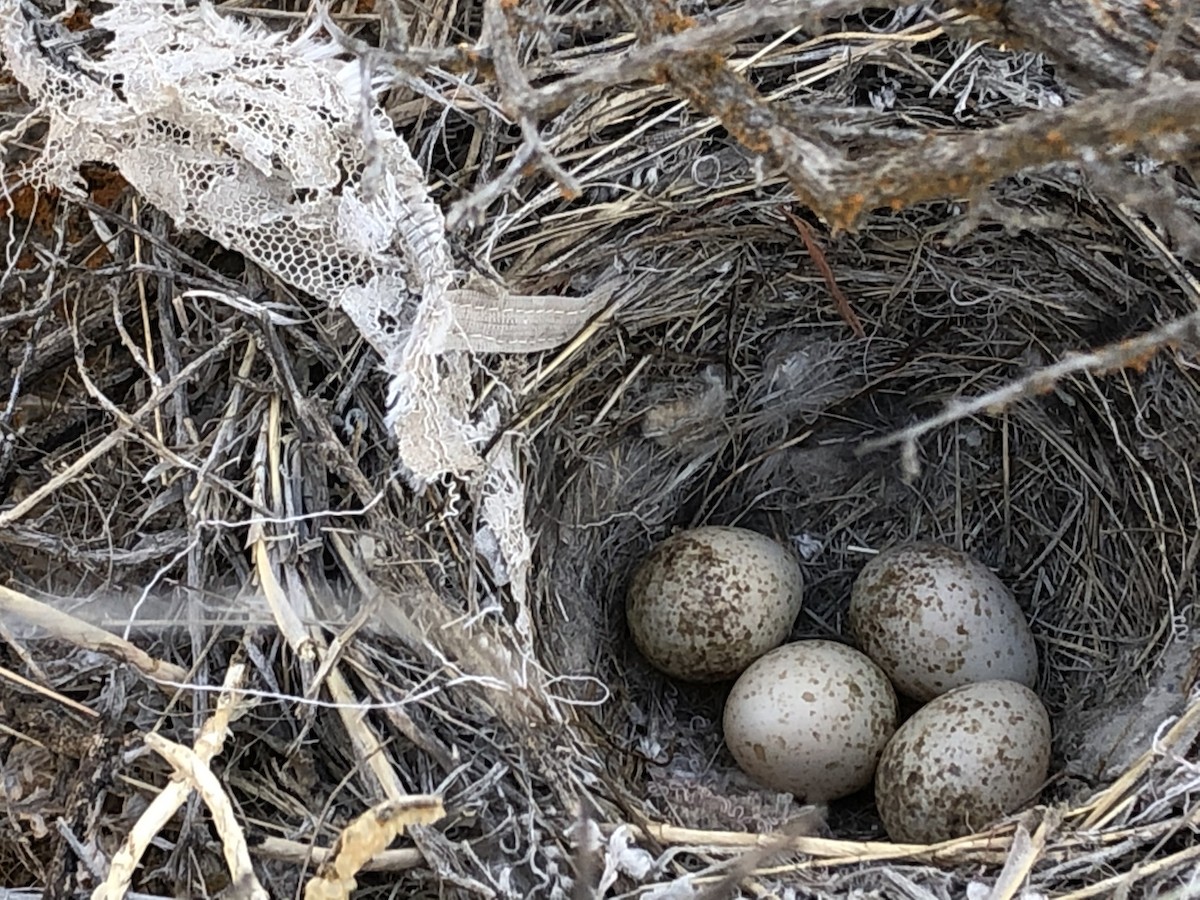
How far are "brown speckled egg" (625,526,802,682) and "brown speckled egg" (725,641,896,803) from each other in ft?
0.28

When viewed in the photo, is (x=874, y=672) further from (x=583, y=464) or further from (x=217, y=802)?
(x=217, y=802)

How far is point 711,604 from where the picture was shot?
1909 millimetres

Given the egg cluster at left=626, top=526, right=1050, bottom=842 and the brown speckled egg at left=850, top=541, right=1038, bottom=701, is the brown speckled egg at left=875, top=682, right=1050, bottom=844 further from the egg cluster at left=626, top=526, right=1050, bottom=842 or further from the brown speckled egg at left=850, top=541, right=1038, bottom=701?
the brown speckled egg at left=850, top=541, right=1038, bottom=701

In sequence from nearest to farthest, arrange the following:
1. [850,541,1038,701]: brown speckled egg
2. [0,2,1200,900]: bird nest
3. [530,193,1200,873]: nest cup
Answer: [0,2,1200,900]: bird nest
[530,193,1200,873]: nest cup
[850,541,1038,701]: brown speckled egg

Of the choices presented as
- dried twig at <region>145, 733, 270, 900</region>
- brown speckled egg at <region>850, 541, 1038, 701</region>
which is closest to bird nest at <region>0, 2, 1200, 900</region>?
dried twig at <region>145, 733, 270, 900</region>

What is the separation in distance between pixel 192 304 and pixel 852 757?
104 centimetres

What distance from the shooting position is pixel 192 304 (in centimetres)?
158

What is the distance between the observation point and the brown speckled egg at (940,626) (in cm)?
188

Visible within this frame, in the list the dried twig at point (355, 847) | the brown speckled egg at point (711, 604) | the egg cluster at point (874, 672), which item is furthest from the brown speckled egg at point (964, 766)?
the dried twig at point (355, 847)

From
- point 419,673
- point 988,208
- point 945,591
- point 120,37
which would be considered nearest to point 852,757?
point 945,591

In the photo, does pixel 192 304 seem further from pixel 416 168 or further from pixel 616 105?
pixel 616 105

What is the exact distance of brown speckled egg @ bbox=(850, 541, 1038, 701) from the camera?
74.0 inches

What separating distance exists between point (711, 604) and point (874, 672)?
0.81 ft

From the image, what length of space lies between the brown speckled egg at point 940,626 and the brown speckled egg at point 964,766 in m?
0.15
